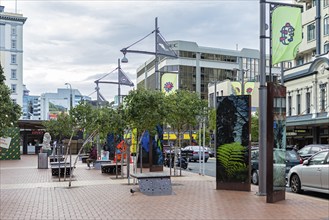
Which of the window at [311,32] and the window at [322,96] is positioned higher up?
the window at [311,32]

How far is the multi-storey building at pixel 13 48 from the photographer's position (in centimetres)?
10319

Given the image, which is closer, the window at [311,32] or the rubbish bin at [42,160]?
the rubbish bin at [42,160]

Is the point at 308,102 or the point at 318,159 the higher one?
the point at 308,102

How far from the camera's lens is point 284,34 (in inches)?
538

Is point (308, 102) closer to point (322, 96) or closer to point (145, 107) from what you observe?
point (322, 96)

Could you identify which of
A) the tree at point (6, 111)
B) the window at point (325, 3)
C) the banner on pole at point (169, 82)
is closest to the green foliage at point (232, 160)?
the tree at point (6, 111)

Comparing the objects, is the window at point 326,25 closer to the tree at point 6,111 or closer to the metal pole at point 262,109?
the metal pole at point 262,109

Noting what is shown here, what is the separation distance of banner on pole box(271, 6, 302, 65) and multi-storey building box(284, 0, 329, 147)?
29.0 metres

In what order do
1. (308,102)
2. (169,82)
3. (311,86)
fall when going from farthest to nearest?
(308,102) < (311,86) < (169,82)

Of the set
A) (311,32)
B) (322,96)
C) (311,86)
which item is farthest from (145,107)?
(311,32)

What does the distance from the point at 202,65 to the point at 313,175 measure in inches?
3470

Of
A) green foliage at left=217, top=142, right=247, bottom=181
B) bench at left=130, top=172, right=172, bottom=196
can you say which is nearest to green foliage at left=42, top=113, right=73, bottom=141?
green foliage at left=217, top=142, right=247, bottom=181

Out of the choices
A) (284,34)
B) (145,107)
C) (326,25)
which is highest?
(326,25)

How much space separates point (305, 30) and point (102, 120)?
4038cm
